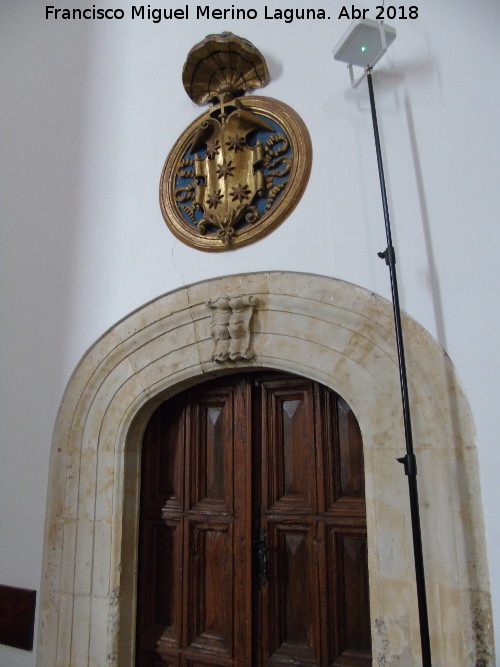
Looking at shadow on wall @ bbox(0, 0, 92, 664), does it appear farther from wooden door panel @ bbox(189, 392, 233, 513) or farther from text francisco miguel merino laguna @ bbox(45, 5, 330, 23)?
wooden door panel @ bbox(189, 392, 233, 513)

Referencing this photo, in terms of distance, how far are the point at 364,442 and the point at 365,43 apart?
1.47m

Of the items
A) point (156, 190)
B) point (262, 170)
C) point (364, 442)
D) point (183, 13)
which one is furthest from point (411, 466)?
point (183, 13)

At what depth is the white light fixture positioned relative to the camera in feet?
5.78

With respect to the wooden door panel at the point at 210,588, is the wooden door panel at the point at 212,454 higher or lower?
higher

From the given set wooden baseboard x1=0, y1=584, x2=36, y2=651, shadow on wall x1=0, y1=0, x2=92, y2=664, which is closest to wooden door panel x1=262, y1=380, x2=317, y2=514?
shadow on wall x1=0, y1=0, x2=92, y2=664

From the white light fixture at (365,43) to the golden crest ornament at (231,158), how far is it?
0.34 meters

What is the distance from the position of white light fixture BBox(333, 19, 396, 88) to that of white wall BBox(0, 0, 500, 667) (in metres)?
0.17

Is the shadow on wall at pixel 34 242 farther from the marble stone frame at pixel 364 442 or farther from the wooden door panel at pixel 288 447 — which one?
the wooden door panel at pixel 288 447

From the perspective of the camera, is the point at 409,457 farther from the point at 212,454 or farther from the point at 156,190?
the point at 156,190

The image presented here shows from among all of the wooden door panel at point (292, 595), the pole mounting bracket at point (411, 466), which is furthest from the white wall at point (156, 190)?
the wooden door panel at point (292, 595)

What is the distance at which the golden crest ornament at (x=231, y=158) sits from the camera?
6.99 ft

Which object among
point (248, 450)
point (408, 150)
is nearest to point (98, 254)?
point (248, 450)

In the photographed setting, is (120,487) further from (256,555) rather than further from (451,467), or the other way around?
(451,467)

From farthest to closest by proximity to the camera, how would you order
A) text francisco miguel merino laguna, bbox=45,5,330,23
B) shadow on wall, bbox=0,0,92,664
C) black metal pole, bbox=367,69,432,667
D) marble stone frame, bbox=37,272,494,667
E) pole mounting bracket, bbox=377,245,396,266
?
shadow on wall, bbox=0,0,92,664 → text francisco miguel merino laguna, bbox=45,5,330,23 → pole mounting bracket, bbox=377,245,396,266 → marble stone frame, bbox=37,272,494,667 → black metal pole, bbox=367,69,432,667
